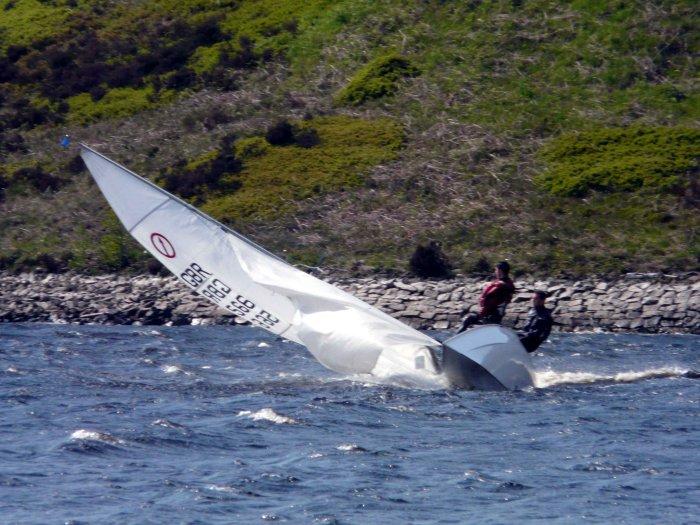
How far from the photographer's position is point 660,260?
98.7 ft

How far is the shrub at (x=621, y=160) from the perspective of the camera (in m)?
33.8

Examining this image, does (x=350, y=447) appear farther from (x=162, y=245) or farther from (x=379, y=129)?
(x=379, y=129)

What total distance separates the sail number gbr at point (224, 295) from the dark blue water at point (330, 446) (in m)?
0.92

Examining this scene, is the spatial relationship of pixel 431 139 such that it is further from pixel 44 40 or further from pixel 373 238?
pixel 44 40

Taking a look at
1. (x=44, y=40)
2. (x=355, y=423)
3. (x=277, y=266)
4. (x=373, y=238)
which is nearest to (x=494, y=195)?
(x=373, y=238)

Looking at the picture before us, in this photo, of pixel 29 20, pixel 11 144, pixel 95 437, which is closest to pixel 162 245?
pixel 95 437

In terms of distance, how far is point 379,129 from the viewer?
38875 millimetres


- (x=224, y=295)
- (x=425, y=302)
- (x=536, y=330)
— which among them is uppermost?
(x=224, y=295)

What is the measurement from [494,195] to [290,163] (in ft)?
21.9

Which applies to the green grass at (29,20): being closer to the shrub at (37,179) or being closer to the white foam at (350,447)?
the shrub at (37,179)

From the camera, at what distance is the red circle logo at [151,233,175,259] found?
57.4 feet

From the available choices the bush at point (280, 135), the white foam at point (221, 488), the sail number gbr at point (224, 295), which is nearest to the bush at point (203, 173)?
the bush at point (280, 135)

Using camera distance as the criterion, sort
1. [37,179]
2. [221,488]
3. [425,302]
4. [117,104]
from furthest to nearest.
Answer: [117,104]
[37,179]
[425,302]
[221,488]

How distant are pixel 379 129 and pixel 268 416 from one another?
25.0 m
